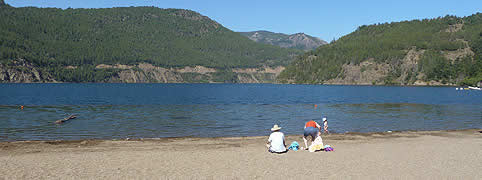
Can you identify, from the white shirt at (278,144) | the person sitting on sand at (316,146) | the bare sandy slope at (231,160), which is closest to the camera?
the bare sandy slope at (231,160)

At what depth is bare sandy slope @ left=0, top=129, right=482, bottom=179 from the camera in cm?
1740

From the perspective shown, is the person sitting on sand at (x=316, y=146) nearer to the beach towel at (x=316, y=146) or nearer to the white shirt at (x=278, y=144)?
the beach towel at (x=316, y=146)

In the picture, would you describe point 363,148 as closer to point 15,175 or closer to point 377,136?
point 377,136

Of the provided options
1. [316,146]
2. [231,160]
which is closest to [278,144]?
[316,146]

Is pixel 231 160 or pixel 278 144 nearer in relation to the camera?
pixel 231 160

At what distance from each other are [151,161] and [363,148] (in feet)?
42.8

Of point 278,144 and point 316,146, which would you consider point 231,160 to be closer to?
point 278,144

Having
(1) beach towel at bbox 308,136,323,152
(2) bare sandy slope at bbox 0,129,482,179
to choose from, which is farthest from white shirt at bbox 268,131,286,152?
(1) beach towel at bbox 308,136,323,152

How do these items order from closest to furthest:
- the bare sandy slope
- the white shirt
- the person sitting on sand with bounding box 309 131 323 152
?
the bare sandy slope < the white shirt < the person sitting on sand with bounding box 309 131 323 152

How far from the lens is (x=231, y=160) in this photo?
20.8 meters

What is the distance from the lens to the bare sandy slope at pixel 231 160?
57.1 ft

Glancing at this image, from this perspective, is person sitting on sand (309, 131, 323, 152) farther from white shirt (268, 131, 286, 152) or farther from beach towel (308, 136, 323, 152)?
white shirt (268, 131, 286, 152)

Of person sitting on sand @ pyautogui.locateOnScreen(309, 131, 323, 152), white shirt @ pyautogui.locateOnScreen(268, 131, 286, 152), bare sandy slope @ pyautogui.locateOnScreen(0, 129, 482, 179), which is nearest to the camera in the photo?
bare sandy slope @ pyautogui.locateOnScreen(0, 129, 482, 179)

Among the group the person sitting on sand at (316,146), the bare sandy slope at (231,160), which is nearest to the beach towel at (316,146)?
the person sitting on sand at (316,146)
